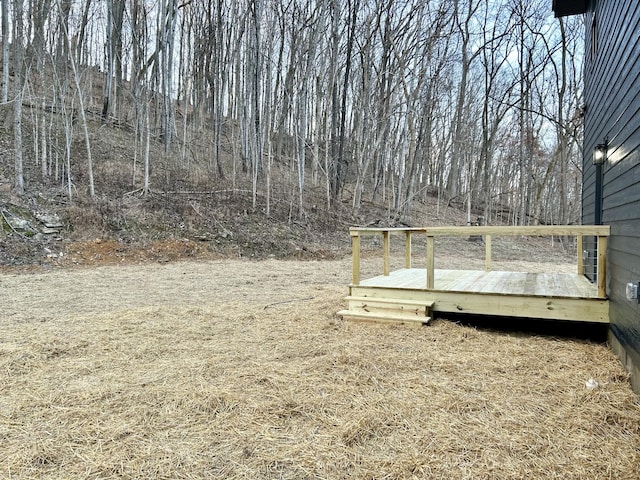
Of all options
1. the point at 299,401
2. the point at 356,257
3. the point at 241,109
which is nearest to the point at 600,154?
the point at 356,257

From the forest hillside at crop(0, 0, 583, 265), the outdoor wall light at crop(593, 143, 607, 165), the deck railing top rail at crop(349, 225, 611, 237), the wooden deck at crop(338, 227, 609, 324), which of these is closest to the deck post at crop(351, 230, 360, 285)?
the wooden deck at crop(338, 227, 609, 324)

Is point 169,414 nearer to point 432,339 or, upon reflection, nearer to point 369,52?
point 432,339

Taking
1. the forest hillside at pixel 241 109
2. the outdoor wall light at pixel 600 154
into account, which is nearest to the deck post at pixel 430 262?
the outdoor wall light at pixel 600 154

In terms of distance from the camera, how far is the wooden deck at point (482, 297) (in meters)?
3.63

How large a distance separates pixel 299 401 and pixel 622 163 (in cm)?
337

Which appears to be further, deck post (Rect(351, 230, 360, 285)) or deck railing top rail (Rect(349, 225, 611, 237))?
deck post (Rect(351, 230, 360, 285))

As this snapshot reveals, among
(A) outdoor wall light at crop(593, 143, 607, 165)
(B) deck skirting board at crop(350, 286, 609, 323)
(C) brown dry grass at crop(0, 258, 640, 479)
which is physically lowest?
(C) brown dry grass at crop(0, 258, 640, 479)

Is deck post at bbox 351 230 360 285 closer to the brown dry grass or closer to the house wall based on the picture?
the brown dry grass

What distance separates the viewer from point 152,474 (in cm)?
171

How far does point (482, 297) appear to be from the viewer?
4.02 m

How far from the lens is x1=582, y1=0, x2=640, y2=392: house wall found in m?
2.80

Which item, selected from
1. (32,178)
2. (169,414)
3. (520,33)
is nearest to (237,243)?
(32,178)

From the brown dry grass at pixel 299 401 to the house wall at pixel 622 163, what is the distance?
33 centimetres

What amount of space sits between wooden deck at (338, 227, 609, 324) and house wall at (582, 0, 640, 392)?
22 centimetres
